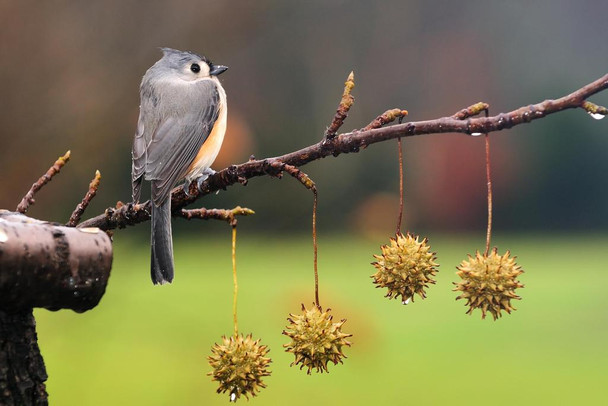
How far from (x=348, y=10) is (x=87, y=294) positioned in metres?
10.1

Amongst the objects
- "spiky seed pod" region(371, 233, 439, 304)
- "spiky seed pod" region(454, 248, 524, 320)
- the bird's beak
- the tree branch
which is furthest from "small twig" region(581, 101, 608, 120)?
the bird's beak

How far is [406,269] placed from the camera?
6.70 ft

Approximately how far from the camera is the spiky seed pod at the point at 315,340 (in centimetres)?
195

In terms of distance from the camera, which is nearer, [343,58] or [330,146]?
[330,146]

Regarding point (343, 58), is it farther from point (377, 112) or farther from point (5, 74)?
point (5, 74)

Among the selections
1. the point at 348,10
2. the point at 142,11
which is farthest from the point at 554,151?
the point at 142,11

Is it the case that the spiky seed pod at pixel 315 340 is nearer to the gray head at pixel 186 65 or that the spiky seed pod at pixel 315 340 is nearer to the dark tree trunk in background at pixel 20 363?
the dark tree trunk in background at pixel 20 363

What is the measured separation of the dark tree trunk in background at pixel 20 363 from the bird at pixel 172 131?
618mm

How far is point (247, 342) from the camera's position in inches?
78.3

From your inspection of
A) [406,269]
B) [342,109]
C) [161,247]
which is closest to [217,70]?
[161,247]

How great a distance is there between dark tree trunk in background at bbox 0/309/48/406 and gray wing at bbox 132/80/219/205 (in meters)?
0.79

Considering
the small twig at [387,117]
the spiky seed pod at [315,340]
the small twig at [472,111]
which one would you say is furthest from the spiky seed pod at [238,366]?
the small twig at [472,111]

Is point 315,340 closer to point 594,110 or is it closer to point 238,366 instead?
point 238,366

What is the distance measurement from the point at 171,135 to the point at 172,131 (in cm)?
3
